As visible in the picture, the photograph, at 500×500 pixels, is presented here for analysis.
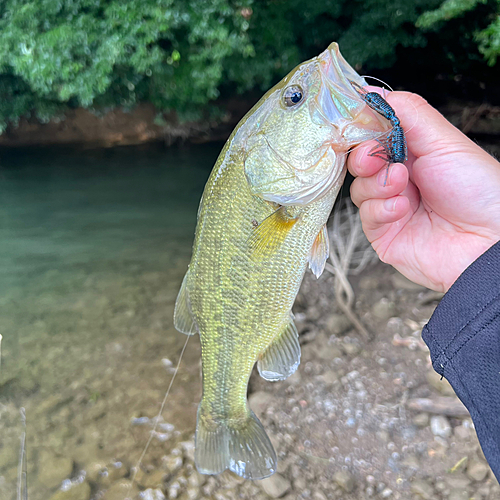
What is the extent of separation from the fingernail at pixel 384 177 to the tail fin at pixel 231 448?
4.01 ft

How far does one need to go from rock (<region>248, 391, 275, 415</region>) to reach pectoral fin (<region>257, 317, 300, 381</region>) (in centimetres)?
135

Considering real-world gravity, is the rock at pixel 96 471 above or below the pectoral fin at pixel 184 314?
below

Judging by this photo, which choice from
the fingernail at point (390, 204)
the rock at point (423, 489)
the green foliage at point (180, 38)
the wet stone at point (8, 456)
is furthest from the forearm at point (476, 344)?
the green foliage at point (180, 38)

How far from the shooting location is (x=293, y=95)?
149 cm

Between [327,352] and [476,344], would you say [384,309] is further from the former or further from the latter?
[476,344]

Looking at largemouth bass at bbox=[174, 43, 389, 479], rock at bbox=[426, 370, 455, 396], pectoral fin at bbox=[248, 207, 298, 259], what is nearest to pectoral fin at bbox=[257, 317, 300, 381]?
largemouth bass at bbox=[174, 43, 389, 479]

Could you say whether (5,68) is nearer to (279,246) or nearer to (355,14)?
(355,14)

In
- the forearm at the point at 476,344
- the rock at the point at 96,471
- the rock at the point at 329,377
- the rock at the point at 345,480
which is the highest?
the forearm at the point at 476,344

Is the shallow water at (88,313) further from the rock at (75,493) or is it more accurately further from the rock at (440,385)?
the rock at (440,385)

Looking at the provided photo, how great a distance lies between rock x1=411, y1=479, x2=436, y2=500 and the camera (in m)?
2.42

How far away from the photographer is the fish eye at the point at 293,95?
1.48 metres

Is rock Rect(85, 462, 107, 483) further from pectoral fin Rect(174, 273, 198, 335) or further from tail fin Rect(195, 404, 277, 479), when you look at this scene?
pectoral fin Rect(174, 273, 198, 335)

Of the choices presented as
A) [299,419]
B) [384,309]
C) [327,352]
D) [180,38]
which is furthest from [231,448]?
[180,38]

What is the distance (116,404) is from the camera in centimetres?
341
